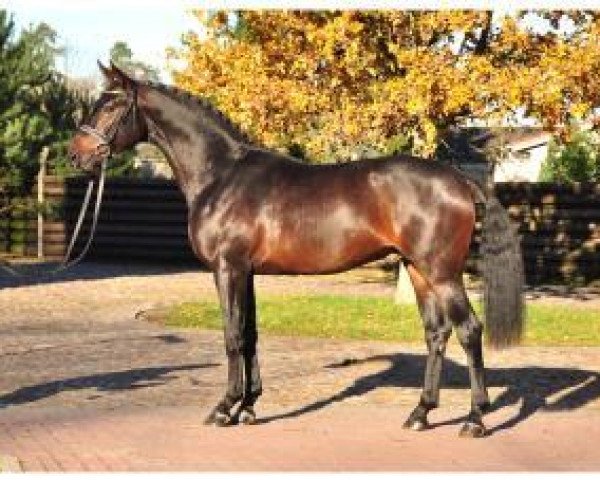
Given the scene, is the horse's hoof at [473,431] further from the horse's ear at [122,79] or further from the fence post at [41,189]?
the fence post at [41,189]

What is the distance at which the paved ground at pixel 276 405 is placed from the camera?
660cm

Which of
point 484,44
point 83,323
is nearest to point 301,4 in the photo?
point 484,44

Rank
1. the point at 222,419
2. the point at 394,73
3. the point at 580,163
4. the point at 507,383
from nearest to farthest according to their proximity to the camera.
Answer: the point at 222,419 → the point at 507,383 → the point at 394,73 → the point at 580,163

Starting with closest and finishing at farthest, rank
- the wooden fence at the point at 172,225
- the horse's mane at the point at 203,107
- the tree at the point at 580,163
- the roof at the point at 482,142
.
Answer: the horse's mane at the point at 203,107
the roof at the point at 482,142
the wooden fence at the point at 172,225
the tree at the point at 580,163

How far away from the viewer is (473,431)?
7.34 m

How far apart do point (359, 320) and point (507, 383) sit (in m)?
5.25

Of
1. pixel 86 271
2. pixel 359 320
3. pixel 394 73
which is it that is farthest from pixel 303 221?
pixel 86 271

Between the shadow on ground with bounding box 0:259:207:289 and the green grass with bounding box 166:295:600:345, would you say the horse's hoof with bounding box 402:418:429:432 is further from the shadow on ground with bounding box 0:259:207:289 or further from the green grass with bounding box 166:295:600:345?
the shadow on ground with bounding box 0:259:207:289

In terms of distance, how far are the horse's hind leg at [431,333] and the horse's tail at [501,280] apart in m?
0.38

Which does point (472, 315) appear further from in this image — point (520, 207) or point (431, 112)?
point (520, 207)

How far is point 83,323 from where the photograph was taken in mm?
14781

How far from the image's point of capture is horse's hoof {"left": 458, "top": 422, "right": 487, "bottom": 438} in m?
7.34

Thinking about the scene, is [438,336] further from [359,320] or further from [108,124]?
[359,320]

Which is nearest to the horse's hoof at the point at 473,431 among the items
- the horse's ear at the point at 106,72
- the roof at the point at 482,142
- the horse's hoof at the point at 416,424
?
the horse's hoof at the point at 416,424
